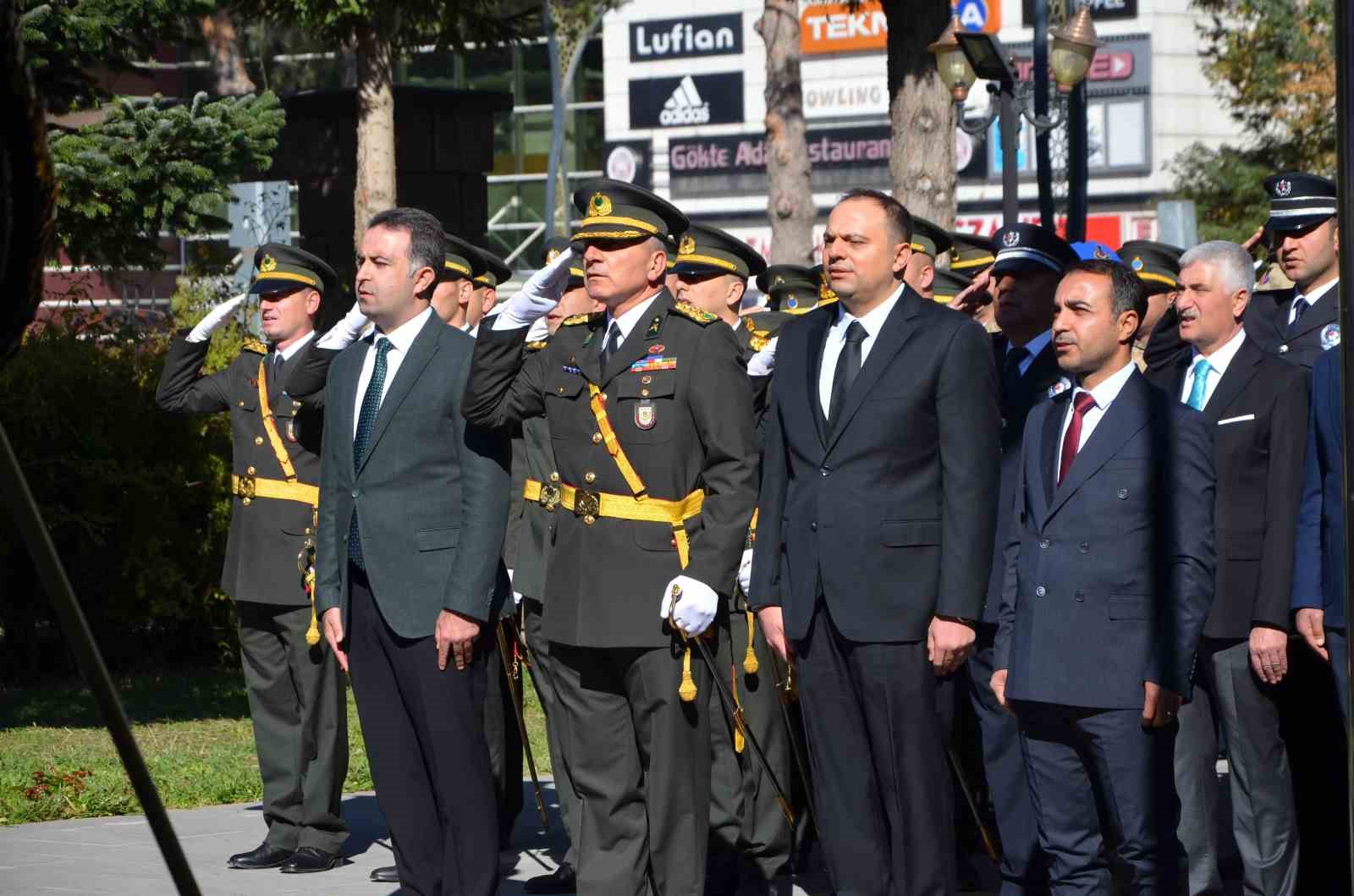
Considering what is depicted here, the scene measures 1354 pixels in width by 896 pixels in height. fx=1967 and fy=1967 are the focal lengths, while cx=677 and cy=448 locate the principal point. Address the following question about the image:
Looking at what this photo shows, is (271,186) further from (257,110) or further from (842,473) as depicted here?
(842,473)

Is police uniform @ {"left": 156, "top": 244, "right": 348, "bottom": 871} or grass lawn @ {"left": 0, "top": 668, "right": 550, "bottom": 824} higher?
police uniform @ {"left": 156, "top": 244, "right": 348, "bottom": 871}

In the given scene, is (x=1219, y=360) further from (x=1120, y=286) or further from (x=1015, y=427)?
(x=1120, y=286)

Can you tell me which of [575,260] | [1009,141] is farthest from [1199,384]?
[1009,141]

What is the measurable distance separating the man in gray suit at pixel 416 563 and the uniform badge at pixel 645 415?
482 millimetres

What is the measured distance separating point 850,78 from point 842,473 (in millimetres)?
54088

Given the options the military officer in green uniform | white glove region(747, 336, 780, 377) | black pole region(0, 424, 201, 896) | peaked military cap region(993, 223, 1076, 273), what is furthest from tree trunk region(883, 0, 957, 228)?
black pole region(0, 424, 201, 896)

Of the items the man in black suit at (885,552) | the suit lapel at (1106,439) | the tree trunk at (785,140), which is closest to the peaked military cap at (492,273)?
the man in black suit at (885,552)

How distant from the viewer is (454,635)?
18.8ft

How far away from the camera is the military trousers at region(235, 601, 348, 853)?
7.50m

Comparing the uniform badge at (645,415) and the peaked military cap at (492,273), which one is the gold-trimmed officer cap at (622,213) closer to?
the uniform badge at (645,415)

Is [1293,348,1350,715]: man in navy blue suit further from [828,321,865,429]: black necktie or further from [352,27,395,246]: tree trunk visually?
[352,27,395,246]: tree trunk

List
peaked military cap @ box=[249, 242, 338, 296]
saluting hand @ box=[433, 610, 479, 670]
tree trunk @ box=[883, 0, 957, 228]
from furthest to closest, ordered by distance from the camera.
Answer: tree trunk @ box=[883, 0, 957, 228]
peaked military cap @ box=[249, 242, 338, 296]
saluting hand @ box=[433, 610, 479, 670]

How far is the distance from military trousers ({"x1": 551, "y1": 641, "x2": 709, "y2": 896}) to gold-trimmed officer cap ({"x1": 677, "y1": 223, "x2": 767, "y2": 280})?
8.46 ft

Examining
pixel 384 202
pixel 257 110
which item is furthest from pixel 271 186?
pixel 257 110
